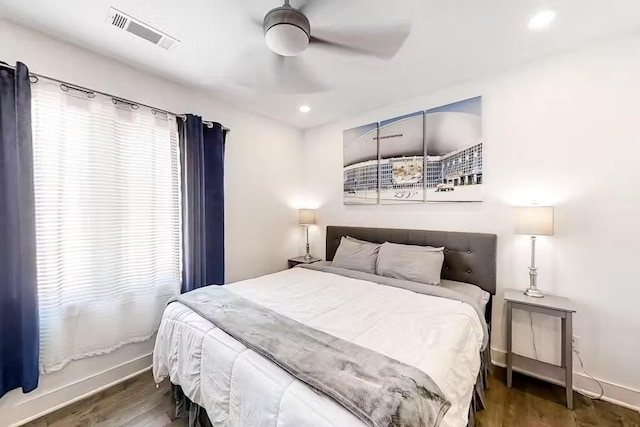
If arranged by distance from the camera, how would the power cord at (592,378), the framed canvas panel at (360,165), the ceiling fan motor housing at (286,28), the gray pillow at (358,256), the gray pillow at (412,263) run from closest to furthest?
the ceiling fan motor housing at (286,28) < the power cord at (592,378) < the gray pillow at (412,263) < the gray pillow at (358,256) < the framed canvas panel at (360,165)

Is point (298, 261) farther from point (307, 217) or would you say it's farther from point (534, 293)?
point (534, 293)

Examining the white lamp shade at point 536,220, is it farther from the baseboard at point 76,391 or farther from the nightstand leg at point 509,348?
the baseboard at point 76,391

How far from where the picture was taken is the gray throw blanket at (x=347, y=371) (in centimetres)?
93

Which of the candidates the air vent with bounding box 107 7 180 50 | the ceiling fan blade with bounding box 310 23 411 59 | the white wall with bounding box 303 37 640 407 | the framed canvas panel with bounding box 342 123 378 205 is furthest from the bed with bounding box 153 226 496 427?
the air vent with bounding box 107 7 180 50

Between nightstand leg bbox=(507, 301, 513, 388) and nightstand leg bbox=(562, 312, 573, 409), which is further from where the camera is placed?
nightstand leg bbox=(507, 301, 513, 388)

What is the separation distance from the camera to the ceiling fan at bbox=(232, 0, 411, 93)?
1491mm

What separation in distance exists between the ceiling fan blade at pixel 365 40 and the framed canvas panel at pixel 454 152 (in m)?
0.98

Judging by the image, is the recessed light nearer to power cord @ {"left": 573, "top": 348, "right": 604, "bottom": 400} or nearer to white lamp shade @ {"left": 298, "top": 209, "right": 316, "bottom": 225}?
power cord @ {"left": 573, "top": 348, "right": 604, "bottom": 400}

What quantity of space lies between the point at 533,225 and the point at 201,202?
298 cm

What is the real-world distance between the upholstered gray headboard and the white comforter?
2.49 ft

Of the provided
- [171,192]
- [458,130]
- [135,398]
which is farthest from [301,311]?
[458,130]

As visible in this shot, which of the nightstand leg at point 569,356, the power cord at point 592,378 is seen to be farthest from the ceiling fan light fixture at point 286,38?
the power cord at point 592,378

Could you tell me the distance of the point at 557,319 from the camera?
218 cm

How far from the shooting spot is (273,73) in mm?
2408
